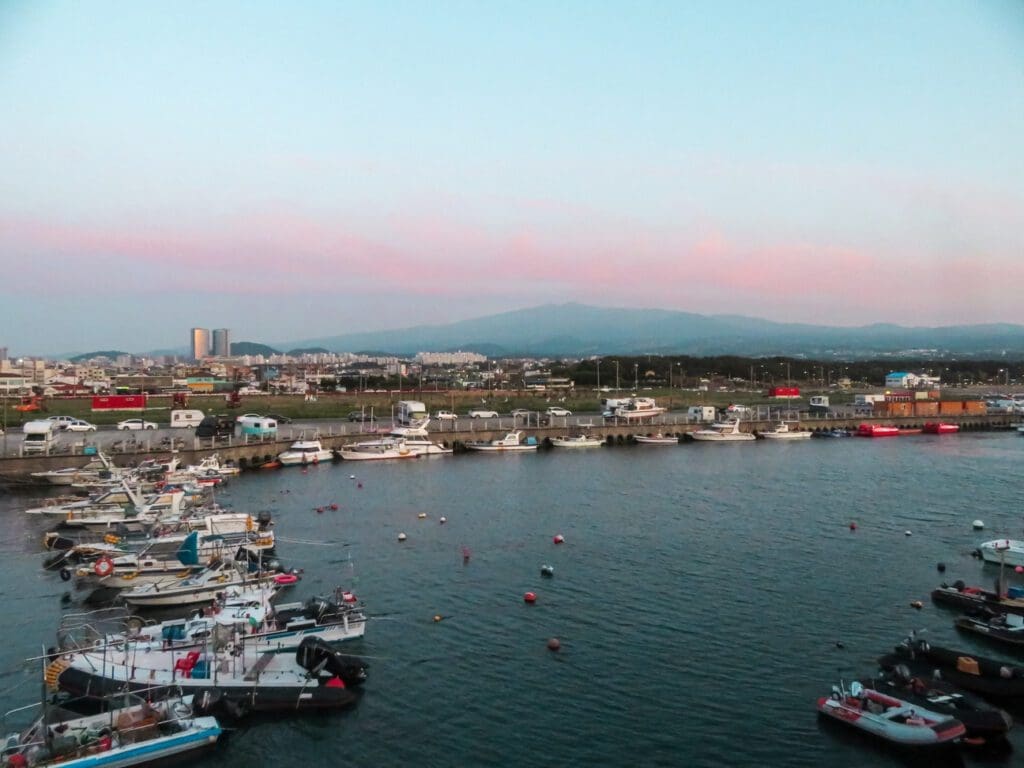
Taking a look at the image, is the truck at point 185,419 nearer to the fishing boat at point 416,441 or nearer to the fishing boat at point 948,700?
the fishing boat at point 416,441

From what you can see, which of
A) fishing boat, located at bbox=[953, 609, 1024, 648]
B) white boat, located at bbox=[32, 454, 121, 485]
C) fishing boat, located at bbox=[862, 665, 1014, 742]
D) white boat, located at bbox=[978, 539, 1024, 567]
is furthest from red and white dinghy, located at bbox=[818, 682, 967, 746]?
white boat, located at bbox=[32, 454, 121, 485]

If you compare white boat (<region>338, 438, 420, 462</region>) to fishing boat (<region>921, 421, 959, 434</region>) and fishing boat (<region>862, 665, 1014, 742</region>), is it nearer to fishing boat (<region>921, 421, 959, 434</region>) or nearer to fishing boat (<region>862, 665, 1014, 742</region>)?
fishing boat (<region>862, 665, 1014, 742</region>)

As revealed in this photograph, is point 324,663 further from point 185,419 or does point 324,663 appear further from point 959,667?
point 185,419

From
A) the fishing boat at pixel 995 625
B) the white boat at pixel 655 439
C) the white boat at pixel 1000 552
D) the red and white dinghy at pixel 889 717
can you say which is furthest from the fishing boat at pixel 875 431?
the red and white dinghy at pixel 889 717

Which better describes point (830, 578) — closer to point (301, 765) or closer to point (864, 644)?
point (864, 644)

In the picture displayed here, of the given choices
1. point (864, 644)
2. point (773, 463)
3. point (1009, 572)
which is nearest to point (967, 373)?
point (773, 463)
